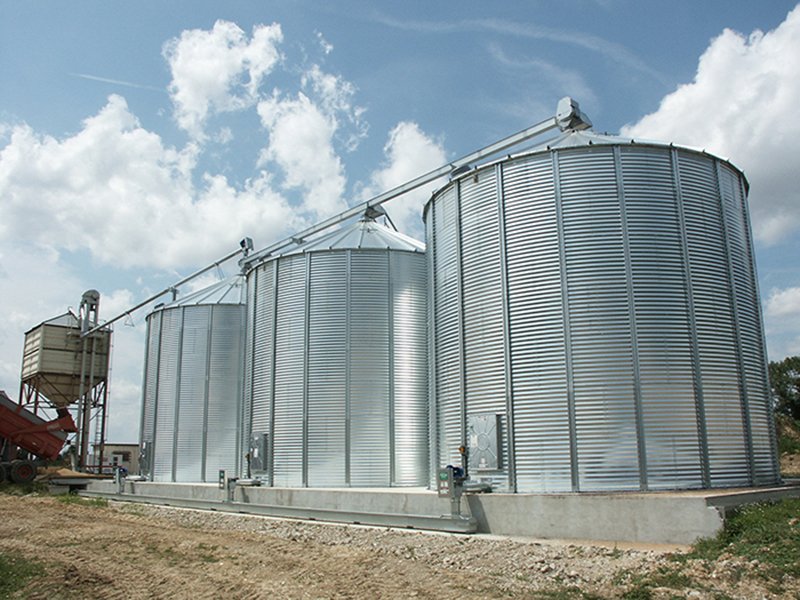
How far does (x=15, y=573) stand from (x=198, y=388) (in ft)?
75.3

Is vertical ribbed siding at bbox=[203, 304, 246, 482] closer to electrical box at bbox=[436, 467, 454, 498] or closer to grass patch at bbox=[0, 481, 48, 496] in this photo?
grass patch at bbox=[0, 481, 48, 496]

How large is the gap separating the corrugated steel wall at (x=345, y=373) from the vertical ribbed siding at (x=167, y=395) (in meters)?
9.77

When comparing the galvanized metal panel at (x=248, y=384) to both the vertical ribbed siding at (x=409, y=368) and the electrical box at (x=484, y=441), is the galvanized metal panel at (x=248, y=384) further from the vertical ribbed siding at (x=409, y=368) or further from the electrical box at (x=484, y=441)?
the electrical box at (x=484, y=441)

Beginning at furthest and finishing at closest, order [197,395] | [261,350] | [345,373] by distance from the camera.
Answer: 1. [197,395]
2. [261,350]
3. [345,373]

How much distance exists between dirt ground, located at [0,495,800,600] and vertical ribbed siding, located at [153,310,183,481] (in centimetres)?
1665

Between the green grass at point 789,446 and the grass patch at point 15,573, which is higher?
the green grass at point 789,446

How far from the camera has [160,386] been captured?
3822cm

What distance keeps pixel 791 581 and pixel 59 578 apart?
42.6ft

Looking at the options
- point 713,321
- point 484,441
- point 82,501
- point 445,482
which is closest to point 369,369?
point 484,441

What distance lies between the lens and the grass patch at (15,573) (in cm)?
1280

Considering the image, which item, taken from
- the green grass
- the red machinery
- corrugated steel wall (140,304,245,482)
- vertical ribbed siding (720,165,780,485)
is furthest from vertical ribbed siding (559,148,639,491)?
the red machinery

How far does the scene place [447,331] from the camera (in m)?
21.8

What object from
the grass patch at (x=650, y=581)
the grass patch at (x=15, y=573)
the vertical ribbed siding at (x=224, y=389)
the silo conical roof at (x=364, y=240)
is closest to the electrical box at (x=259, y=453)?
the vertical ribbed siding at (x=224, y=389)

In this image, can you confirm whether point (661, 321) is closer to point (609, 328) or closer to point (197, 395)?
point (609, 328)
